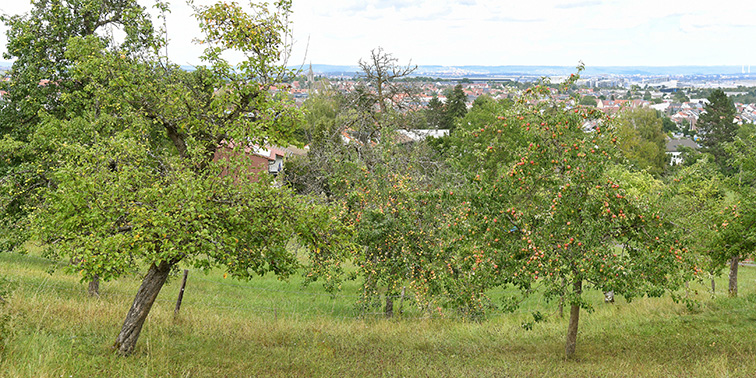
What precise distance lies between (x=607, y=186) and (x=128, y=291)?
1494 cm

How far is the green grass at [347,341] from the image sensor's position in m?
9.52

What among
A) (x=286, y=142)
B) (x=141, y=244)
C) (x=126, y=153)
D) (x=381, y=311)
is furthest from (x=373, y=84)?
(x=141, y=244)

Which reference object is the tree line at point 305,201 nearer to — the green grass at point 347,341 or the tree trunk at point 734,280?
the green grass at point 347,341

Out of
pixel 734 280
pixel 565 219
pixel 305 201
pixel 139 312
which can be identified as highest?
pixel 305 201

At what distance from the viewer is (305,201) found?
10.4 meters

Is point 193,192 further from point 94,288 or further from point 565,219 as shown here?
point 94,288

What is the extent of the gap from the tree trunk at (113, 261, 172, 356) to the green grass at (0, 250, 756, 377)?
29cm

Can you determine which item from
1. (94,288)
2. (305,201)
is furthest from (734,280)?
(94,288)

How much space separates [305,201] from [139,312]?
3611 millimetres

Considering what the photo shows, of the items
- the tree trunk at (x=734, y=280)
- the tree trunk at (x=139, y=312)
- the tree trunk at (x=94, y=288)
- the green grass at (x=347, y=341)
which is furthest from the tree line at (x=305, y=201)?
the tree trunk at (x=734, y=280)

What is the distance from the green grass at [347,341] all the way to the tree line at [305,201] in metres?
0.89

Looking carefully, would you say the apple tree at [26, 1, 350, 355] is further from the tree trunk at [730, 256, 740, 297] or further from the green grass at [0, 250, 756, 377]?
the tree trunk at [730, 256, 740, 297]

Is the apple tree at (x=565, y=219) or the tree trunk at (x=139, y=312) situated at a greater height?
the apple tree at (x=565, y=219)

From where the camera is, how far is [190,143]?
10.7 m
